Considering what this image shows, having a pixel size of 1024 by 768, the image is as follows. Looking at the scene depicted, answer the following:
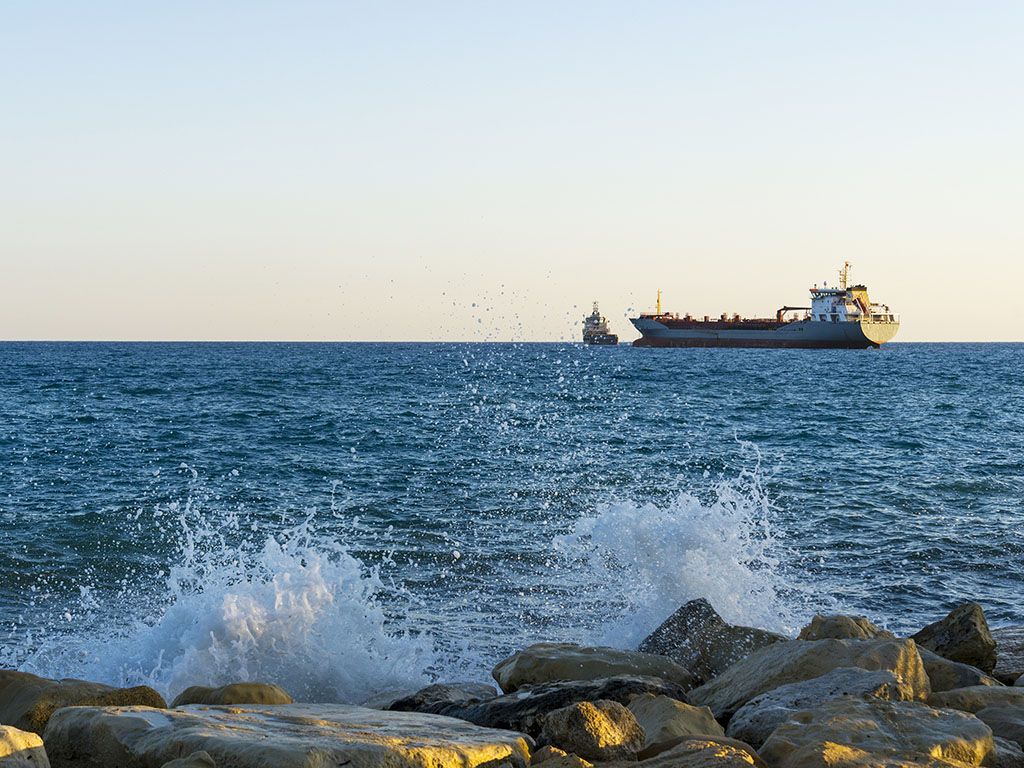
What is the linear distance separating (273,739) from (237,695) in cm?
195

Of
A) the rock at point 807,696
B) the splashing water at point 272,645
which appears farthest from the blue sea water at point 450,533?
the rock at point 807,696

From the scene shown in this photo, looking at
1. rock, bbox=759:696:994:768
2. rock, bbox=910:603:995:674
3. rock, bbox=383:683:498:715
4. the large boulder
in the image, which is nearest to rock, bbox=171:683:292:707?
rock, bbox=383:683:498:715

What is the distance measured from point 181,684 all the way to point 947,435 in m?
24.2

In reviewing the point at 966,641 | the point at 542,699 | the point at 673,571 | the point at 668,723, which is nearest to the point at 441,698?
the point at 542,699

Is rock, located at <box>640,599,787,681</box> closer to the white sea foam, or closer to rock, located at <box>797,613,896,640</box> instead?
rock, located at <box>797,613,896,640</box>

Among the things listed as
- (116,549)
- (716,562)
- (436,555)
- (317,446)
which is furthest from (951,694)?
(317,446)

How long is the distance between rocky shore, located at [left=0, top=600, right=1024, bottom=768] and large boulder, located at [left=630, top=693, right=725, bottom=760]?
0.03 ft

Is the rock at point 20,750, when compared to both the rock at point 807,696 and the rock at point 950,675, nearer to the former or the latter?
the rock at point 807,696

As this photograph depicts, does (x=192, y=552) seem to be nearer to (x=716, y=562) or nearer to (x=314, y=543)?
(x=314, y=543)

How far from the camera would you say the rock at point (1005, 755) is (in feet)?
15.8

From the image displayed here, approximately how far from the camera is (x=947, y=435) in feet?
91.6

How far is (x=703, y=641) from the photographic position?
780 cm

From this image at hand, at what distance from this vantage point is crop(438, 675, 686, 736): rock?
5.56 m

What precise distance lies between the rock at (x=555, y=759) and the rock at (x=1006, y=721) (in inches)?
87.0
